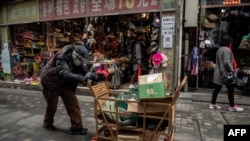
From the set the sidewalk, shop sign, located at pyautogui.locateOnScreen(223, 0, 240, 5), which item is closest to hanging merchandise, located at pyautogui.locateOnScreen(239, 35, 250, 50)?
shop sign, located at pyautogui.locateOnScreen(223, 0, 240, 5)

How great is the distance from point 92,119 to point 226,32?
4975 millimetres

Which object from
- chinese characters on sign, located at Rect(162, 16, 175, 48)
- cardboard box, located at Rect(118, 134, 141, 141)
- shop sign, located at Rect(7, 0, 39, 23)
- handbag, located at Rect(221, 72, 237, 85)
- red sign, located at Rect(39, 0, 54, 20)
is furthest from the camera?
shop sign, located at Rect(7, 0, 39, 23)

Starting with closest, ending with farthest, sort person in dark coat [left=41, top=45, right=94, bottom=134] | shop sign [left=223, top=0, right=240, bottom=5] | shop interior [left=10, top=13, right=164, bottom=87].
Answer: person in dark coat [left=41, top=45, right=94, bottom=134] < shop sign [left=223, top=0, right=240, bottom=5] < shop interior [left=10, top=13, right=164, bottom=87]

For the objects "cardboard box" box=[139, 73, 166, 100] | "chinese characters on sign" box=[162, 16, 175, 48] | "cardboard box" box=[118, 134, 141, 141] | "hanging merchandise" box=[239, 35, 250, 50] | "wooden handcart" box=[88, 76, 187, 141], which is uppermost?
"chinese characters on sign" box=[162, 16, 175, 48]

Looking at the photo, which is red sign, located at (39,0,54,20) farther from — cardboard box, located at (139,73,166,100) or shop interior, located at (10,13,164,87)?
cardboard box, located at (139,73,166,100)

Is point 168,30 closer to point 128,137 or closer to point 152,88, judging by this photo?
point 152,88

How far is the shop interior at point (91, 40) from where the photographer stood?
7.50 metres

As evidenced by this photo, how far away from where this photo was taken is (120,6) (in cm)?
690

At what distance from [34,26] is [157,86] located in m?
8.94

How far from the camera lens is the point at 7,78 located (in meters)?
9.74

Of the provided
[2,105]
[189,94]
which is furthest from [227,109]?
[2,105]

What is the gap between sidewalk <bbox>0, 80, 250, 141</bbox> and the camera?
152 inches

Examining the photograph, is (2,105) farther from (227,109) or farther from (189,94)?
(227,109)

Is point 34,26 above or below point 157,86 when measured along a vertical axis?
above
